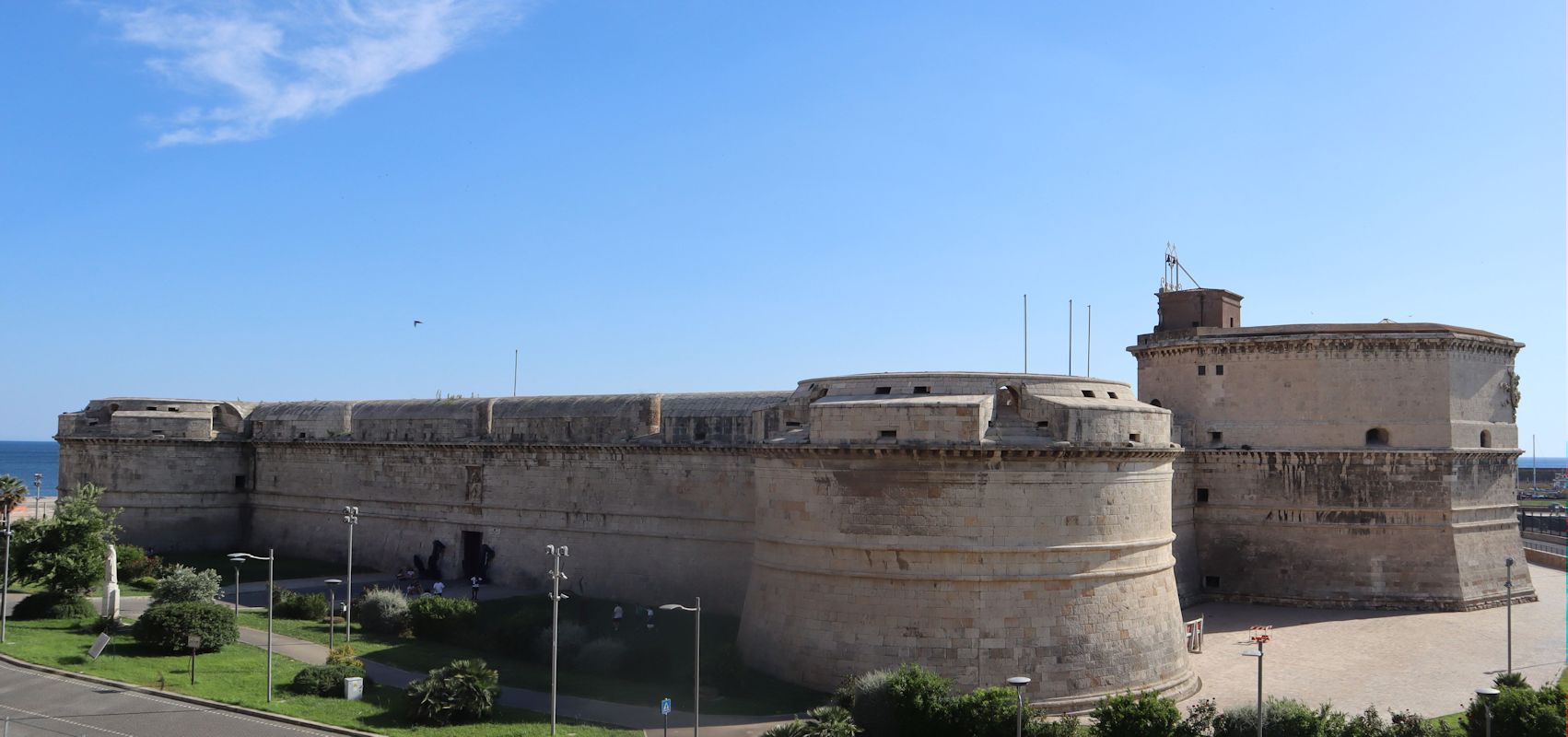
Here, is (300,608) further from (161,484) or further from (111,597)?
(161,484)

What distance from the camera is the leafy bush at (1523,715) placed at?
1972 centimetres

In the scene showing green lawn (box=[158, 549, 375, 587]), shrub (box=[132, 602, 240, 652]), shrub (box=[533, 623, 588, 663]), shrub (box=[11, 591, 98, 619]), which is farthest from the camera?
green lawn (box=[158, 549, 375, 587])

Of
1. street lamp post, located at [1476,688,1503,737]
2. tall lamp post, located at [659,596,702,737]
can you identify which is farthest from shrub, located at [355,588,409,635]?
street lamp post, located at [1476,688,1503,737]

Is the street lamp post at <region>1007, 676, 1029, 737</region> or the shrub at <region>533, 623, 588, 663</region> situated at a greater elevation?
the street lamp post at <region>1007, 676, 1029, 737</region>

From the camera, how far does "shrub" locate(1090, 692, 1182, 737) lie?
66.0 ft

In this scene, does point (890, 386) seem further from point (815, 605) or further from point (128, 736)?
point (128, 736)

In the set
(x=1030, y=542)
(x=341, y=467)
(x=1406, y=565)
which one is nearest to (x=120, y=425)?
(x=341, y=467)

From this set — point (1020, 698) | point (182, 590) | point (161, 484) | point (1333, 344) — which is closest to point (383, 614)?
point (182, 590)

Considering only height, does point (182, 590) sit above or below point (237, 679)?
above

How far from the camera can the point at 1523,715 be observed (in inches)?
785

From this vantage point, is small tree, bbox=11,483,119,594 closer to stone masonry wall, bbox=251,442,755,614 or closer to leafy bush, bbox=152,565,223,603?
leafy bush, bbox=152,565,223,603

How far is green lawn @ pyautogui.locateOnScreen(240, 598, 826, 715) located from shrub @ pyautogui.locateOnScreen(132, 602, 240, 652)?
2.86 metres

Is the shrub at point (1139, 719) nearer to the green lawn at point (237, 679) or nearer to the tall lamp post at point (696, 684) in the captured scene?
the tall lamp post at point (696, 684)

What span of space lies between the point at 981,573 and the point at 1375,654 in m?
12.7
